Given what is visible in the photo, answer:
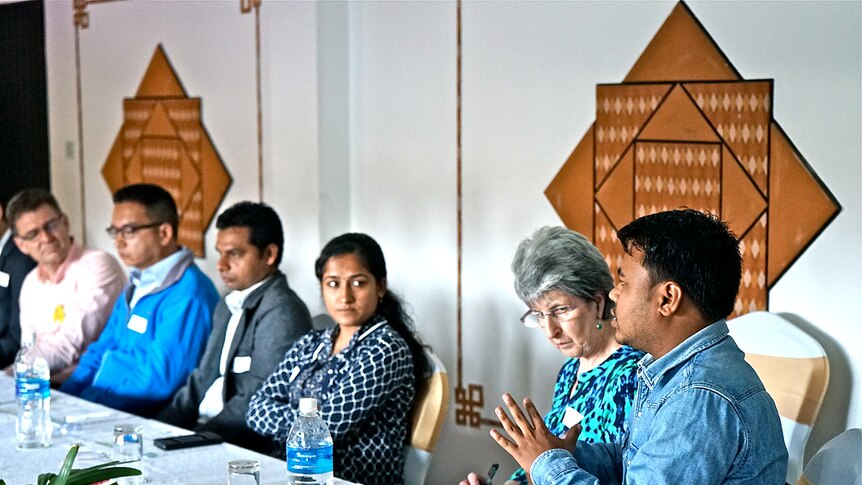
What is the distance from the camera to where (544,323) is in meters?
2.62

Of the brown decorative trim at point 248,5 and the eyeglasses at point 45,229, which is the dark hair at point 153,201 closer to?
the eyeglasses at point 45,229

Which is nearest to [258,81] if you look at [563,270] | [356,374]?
[356,374]

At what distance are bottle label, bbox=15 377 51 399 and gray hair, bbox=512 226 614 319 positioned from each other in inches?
56.5

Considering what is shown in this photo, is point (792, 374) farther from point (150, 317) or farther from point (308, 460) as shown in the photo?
point (150, 317)

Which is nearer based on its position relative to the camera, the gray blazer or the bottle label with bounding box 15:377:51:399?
the bottle label with bounding box 15:377:51:399

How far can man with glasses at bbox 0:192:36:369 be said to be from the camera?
475 cm

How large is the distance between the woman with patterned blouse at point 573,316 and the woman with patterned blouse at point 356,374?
49cm

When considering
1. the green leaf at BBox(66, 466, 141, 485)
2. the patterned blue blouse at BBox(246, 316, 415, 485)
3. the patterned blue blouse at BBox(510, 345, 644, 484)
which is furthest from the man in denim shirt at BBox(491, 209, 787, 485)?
the patterned blue blouse at BBox(246, 316, 415, 485)

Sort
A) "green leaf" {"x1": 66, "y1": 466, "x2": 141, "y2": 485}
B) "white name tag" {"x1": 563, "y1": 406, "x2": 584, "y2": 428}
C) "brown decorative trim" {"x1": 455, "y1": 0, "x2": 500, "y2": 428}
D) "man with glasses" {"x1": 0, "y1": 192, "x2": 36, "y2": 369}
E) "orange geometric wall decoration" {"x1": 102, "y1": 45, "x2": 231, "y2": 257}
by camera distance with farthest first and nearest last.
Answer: "orange geometric wall decoration" {"x1": 102, "y1": 45, "x2": 231, "y2": 257}, "man with glasses" {"x1": 0, "y1": 192, "x2": 36, "y2": 369}, "brown decorative trim" {"x1": 455, "y1": 0, "x2": 500, "y2": 428}, "white name tag" {"x1": 563, "y1": 406, "x2": 584, "y2": 428}, "green leaf" {"x1": 66, "y1": 466, "x2": 141, "y2": 485}

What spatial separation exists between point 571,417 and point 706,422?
774 mm

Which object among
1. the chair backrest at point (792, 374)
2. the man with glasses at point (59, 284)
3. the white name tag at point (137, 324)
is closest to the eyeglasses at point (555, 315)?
the chair backrest at point (792, 374)

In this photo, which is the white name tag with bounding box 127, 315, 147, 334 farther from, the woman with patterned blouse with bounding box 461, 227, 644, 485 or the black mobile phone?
the woman with patterned blouse with bounding box 461, 227, 644, 485

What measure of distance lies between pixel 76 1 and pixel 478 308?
10.5 ft

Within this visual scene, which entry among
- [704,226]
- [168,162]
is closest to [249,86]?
[168,162]
